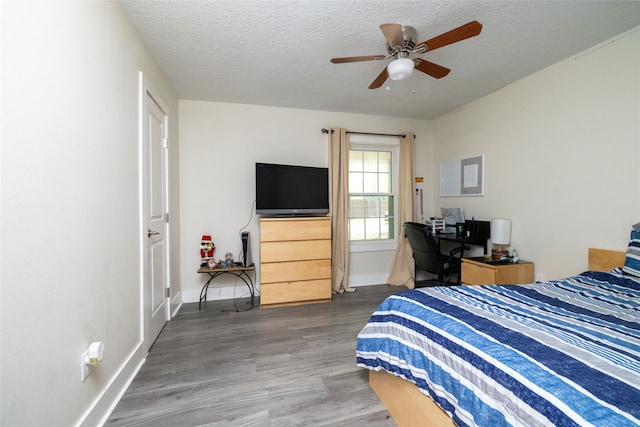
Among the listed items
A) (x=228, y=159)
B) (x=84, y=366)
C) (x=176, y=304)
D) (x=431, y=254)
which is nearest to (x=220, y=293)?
(x=176, y=304)

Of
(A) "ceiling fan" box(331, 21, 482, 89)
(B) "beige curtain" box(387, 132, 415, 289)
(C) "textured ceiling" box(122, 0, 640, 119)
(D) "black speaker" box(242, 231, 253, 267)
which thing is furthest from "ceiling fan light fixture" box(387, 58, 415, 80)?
(D) "black speaker" box(242, 231, 253, 267)

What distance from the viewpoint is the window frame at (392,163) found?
147 inches

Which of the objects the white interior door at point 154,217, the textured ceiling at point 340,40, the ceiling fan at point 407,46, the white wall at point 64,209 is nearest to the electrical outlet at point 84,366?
the white wall at point 64,209

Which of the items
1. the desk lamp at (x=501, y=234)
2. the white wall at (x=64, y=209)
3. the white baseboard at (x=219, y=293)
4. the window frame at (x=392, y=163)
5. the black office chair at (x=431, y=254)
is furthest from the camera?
the window frame at (x=392, y=163)

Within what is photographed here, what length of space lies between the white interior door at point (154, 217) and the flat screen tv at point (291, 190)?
0.99 m

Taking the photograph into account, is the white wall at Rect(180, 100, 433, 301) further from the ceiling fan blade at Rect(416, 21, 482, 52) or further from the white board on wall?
the ceiling fan blade at Rect(416, 21, 482, 52)

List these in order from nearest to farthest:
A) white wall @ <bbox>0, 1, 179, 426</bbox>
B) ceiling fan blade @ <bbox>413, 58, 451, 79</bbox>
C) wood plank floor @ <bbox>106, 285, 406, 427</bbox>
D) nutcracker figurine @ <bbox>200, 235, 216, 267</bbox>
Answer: white wall @ <bbox>0, 1, 179, 426</bbox>, wood plank floor @ <bbox>106, 285, 406, 427</bbox>, ceiling fan blade @ <bbox>413, 58, 451, 79</bbox>, nutcracker figurine @ <bbox>200, 235, 216, 267</bbox>

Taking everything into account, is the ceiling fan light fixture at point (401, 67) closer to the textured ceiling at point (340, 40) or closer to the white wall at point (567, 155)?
the textured ceiling at point (340, 40)

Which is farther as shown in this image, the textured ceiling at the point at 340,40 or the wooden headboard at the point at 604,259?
the wooden headboard at the point at 604,259

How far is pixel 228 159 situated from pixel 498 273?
3.26m

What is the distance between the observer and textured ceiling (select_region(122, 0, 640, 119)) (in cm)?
169

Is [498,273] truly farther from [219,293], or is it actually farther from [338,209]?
[219,293]

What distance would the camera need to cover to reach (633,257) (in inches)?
68.6

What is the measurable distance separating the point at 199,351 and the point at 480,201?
3449 millimetres
